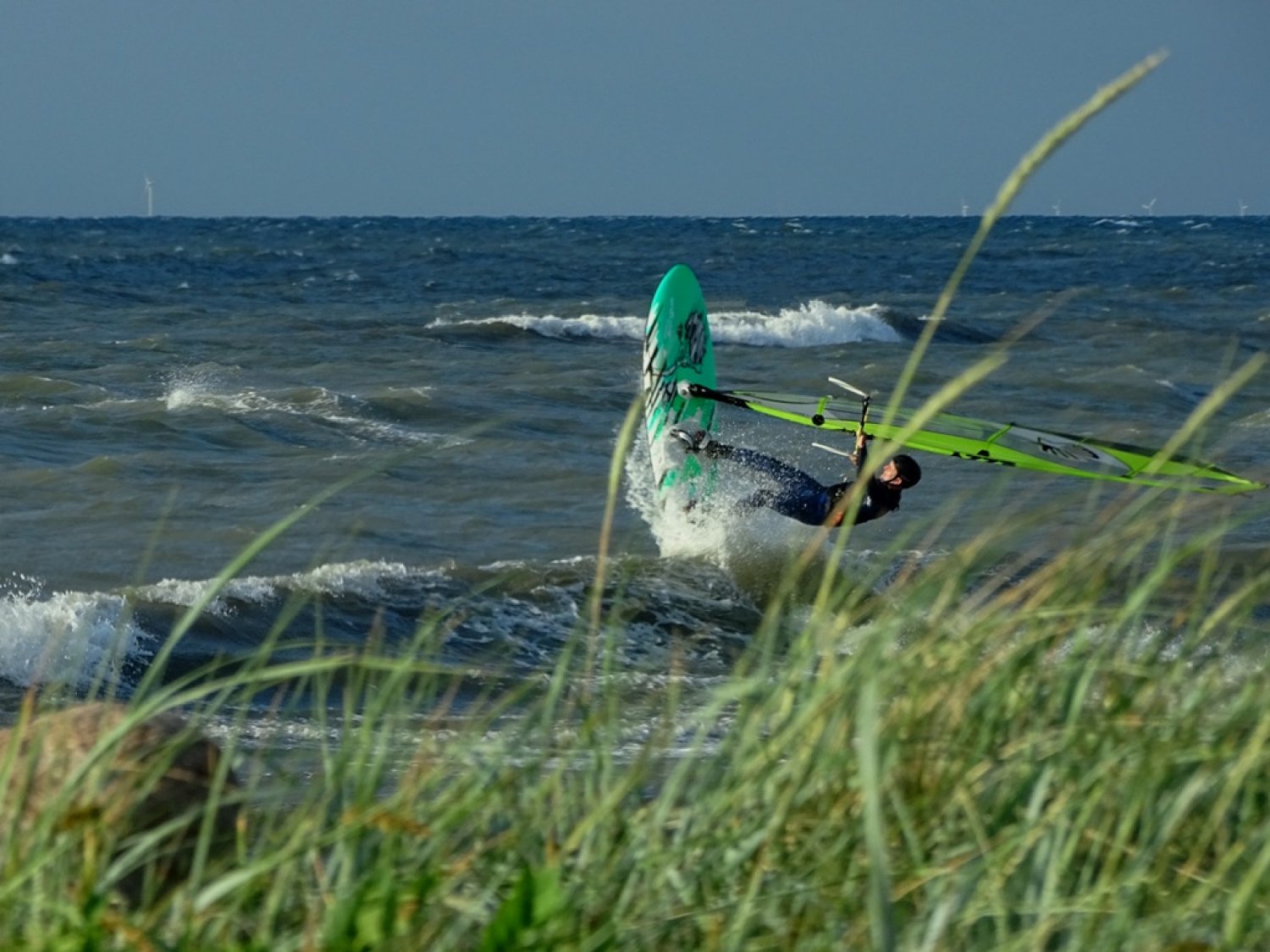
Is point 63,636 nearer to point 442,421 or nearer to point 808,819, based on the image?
point 808,819

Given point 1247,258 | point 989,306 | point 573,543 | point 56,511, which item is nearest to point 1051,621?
point 573,543

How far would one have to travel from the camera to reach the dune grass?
2.04 metres

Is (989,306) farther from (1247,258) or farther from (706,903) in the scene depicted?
(706,903)

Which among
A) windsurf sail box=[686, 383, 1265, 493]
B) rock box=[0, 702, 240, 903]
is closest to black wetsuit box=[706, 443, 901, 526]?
windsurf sail box=[686, 383, 1265, 493]

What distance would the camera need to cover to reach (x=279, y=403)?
15.0 meters

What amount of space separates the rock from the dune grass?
0.02 meters

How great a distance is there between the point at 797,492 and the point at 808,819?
652 centimetres

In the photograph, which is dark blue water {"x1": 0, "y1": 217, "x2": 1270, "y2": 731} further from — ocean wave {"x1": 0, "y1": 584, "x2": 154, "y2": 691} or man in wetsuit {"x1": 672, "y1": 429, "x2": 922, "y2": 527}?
man in wetsuit {"x1": 672, "y1": 429, "x2": 922, "y2": 527}

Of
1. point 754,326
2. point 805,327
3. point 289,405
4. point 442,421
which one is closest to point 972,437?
point 442,421

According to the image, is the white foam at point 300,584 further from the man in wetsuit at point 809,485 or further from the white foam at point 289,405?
the white foam at point 289,405

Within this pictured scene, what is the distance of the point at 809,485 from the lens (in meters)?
8.89

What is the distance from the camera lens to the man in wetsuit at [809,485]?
7.83 m

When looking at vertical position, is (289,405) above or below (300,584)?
above

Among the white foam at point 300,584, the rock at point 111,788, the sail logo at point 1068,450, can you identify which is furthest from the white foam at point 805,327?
the rock at point 111,788
